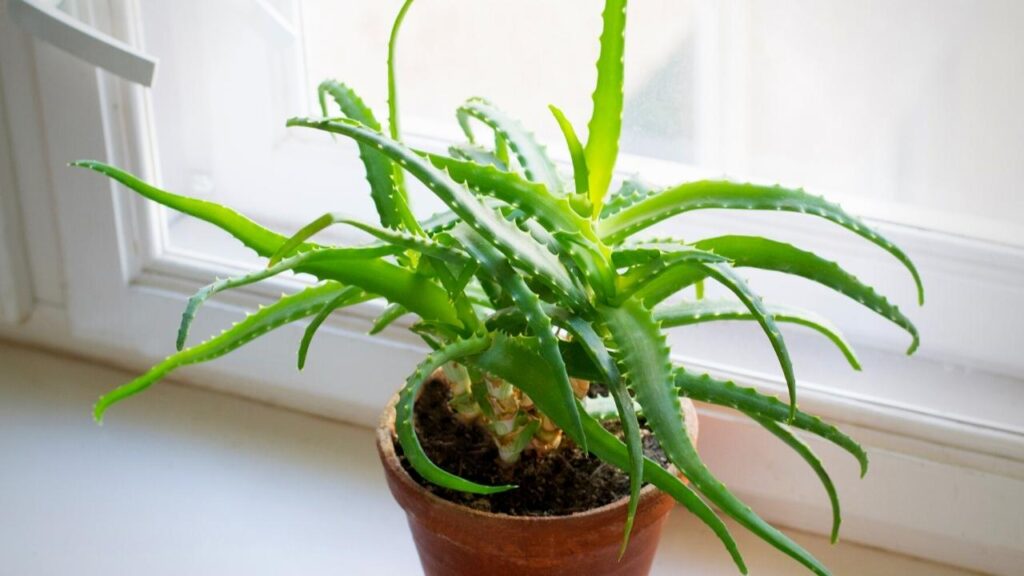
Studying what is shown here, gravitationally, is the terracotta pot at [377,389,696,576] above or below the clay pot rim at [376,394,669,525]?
below

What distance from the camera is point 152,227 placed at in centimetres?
106

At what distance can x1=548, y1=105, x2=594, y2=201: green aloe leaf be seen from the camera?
706 mm

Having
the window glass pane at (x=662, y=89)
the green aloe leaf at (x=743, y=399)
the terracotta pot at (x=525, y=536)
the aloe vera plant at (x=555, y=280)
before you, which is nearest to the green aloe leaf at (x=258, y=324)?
the aloe vera plant at (x=555, y=280)

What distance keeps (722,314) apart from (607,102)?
14 cm

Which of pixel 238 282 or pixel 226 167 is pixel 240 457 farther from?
pixel 238 282

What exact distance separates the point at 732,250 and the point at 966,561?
379 millimetres

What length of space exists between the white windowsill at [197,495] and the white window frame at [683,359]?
23 millimetres

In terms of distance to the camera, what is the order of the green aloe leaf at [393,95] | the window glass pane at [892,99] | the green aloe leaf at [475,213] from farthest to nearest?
the window glass pane at [892,99] → the green aloe leaf at [393,95] → the green aloe leaf at [475,213]

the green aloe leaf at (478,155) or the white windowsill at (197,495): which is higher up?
the green aloe leaf at (478,155)

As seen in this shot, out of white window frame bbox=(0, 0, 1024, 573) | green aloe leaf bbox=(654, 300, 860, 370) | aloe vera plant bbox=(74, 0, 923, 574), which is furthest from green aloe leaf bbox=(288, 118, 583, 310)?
white window frame bbox=(0, 0, 1024, 573)

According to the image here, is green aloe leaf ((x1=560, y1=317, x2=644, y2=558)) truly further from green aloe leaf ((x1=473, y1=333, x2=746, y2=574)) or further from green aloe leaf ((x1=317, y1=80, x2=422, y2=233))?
green aloe leaf ((x1=317, y1=80, x2=422, y2=233))

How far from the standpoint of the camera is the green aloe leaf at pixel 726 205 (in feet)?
2.21

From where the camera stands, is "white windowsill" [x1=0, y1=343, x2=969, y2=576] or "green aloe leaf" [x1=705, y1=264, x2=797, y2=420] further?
"white windowsill" [x1=0, y1=343, x2=969, y2=576]

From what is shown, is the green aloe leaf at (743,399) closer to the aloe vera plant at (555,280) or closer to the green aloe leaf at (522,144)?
the aloe vera plant at (555,280)
